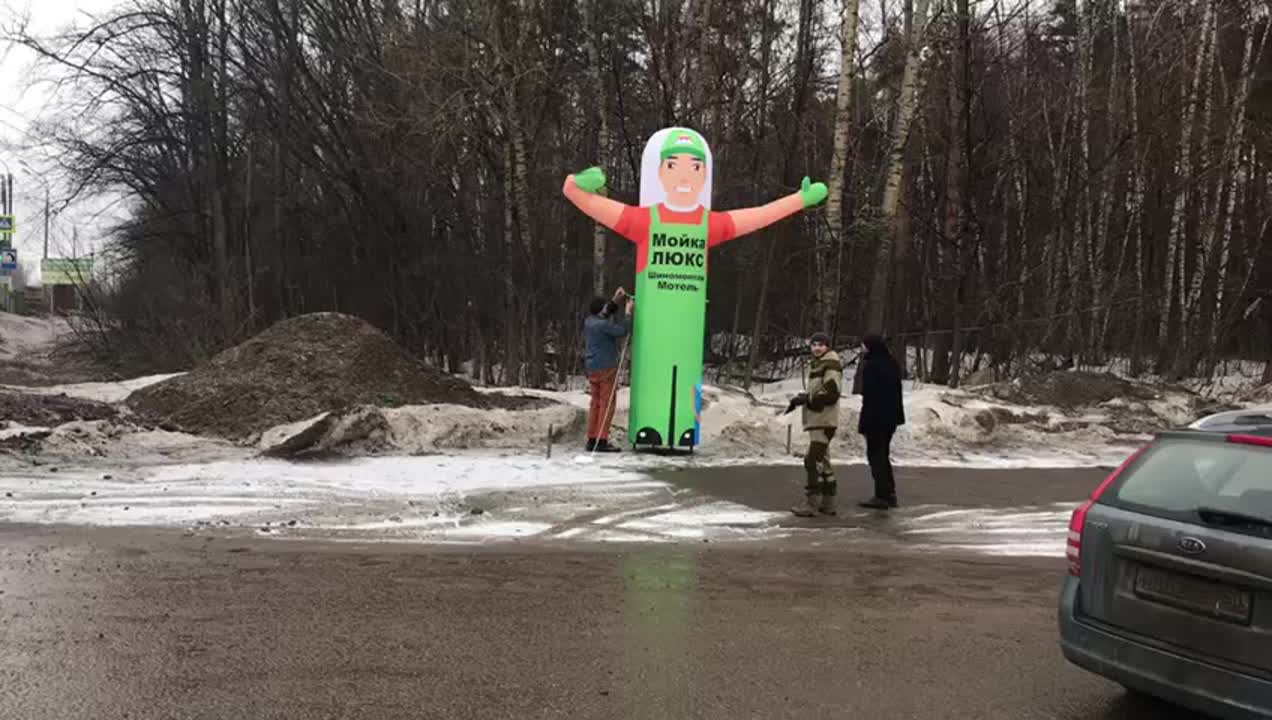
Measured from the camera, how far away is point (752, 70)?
20.1 m

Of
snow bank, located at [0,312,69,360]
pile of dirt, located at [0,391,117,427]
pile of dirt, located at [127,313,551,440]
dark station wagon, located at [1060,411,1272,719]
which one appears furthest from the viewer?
snow bank, located at [0,312,69,360]

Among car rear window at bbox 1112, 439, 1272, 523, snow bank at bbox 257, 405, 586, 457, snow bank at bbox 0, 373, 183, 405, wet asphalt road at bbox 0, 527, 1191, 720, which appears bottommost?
wet asphalt road at bbox 0, 527, 1191, 720

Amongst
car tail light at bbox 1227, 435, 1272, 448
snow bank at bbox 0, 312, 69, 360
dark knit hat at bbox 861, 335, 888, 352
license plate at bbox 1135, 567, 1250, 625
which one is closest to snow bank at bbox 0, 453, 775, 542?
dark knit hat at bbox 861, 335, 888, 352

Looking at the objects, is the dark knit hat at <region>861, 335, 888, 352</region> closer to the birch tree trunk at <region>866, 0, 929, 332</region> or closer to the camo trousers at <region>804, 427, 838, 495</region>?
the camo trousers at <region>804, 427, 838, 495</region>

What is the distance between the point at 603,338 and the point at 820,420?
3338 mm

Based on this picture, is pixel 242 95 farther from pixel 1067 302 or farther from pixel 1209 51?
pixel 1209 51

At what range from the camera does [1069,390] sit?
52.0 feet

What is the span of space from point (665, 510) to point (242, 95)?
795 inches

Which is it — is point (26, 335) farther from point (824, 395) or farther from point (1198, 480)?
point (1198, 480)

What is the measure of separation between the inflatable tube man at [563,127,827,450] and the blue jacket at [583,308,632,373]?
0.73 ft

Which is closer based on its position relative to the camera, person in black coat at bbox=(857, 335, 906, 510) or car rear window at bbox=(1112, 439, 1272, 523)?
car rear window at bbox=(1112, 439, 1272, 523)

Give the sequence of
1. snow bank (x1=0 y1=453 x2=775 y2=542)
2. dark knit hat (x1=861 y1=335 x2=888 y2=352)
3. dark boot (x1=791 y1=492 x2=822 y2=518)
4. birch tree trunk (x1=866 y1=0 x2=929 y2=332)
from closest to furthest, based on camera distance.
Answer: snow bank (x1=0 y1=453 x2=775 y2=542) < dark boot (x1=791 y1=492 x2=822 y2=518) < dark knit hat (x1=861 y1=335 x2=888 y2=352) < birch tree trunk (x1=866 y1=0 x2=929 y2=332)

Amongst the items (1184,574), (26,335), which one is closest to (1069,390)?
(1184,574)

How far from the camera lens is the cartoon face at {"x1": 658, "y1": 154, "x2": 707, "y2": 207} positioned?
11086 mm
